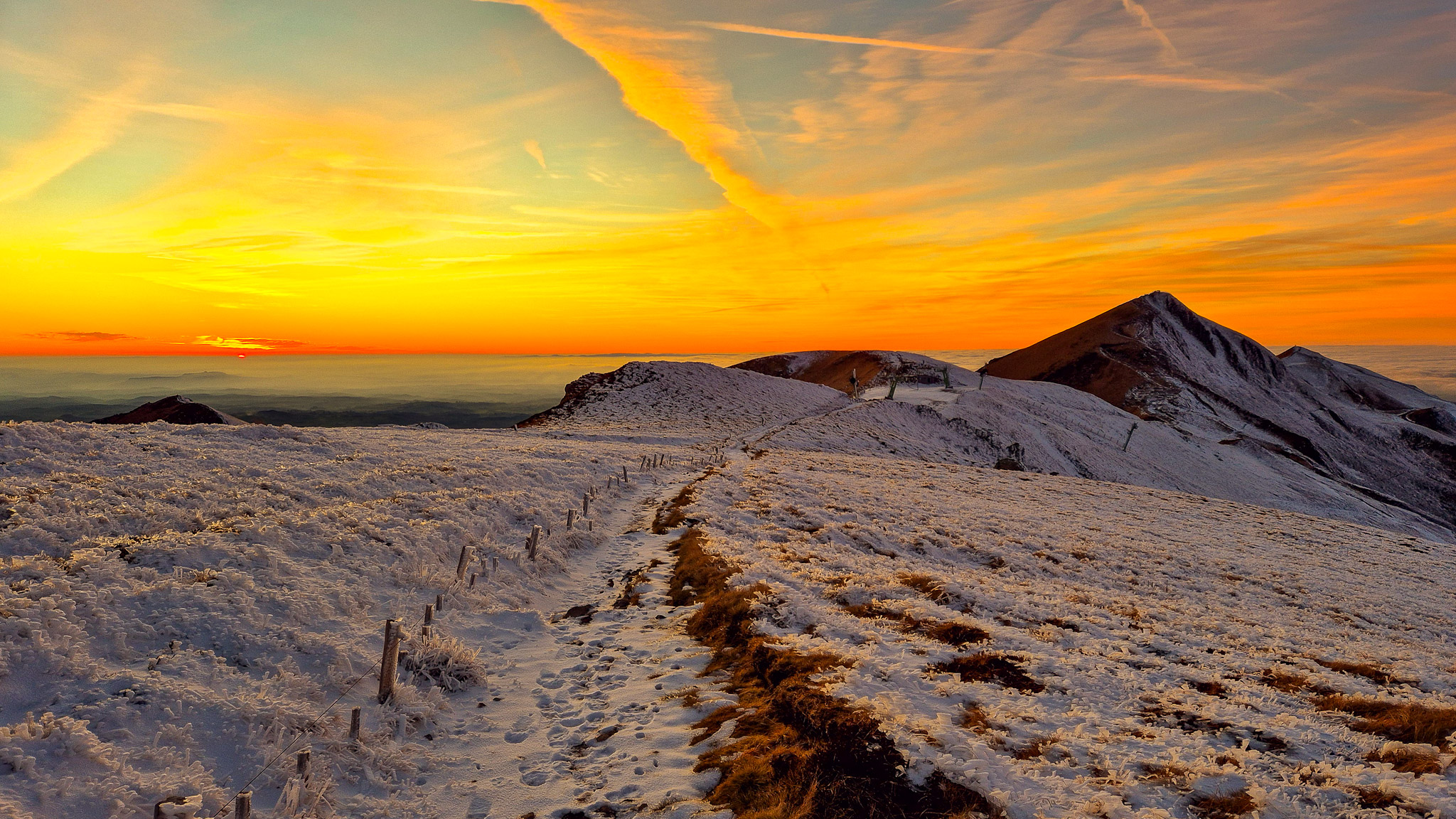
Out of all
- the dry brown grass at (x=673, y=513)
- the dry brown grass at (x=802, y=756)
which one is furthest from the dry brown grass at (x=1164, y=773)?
the dry brown grass at (x=673, y=513)

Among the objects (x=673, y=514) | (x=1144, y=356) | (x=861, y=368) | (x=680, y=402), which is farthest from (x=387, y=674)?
(x=1144, y=356)

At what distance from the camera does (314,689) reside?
8.52m

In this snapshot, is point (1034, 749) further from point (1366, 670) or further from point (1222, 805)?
point (1366, 670)

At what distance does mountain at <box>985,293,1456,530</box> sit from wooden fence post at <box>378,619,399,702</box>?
122m

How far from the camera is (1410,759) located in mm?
6535

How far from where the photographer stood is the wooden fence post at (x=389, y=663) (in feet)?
28.8

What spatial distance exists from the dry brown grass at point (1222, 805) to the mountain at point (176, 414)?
6203cm

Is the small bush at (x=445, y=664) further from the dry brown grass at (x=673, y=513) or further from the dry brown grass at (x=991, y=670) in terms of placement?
the dry brown grass at (x=673, y=513)

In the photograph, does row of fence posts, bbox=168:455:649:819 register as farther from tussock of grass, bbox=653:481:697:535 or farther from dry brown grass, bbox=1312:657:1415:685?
dry brown grass, bbox=1312:657:1415:685

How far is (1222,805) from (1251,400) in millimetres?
184304

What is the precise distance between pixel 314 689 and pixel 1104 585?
20055 mm

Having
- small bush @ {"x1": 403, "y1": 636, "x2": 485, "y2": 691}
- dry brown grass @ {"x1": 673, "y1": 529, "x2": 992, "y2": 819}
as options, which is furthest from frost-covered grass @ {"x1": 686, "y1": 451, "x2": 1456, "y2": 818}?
small bush @ {"x1": 403, "y1": 636, "x2": 485, "y2": 691}

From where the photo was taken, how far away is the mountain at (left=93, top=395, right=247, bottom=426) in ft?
168

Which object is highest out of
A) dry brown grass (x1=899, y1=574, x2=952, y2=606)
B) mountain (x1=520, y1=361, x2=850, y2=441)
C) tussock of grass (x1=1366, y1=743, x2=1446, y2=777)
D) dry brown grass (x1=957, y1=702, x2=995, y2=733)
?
mountain (x1=520, y1=361, x2=850, y2=441)
